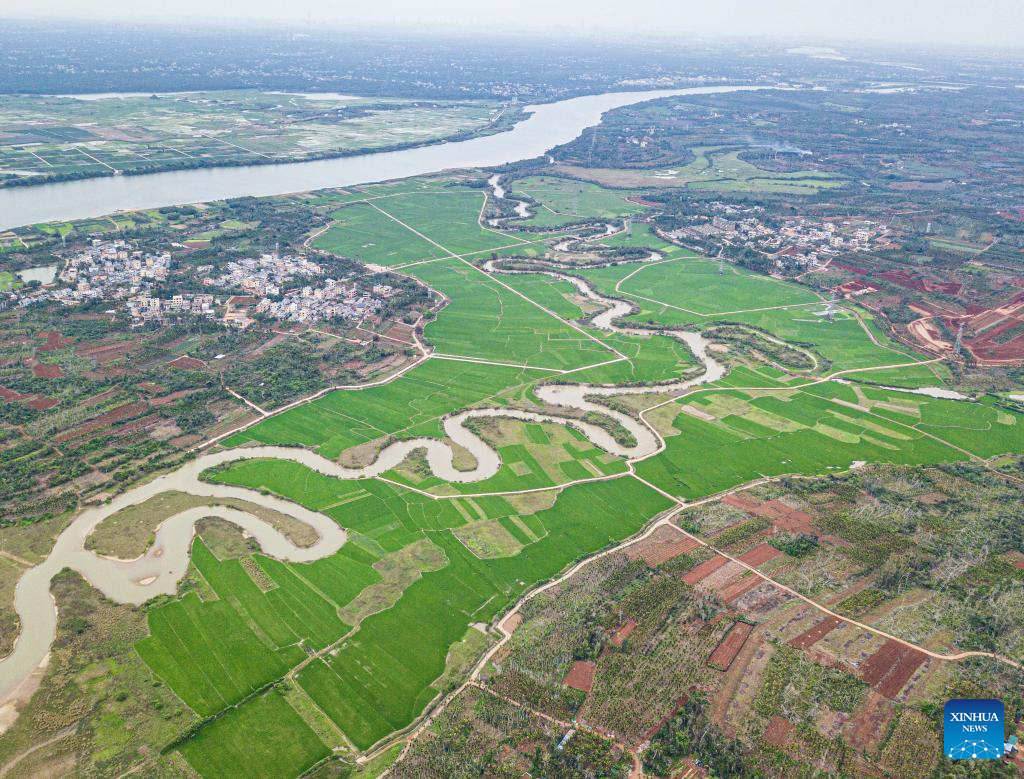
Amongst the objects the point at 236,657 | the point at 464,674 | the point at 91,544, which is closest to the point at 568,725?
the point at 464,674

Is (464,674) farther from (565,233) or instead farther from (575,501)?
(565,233)

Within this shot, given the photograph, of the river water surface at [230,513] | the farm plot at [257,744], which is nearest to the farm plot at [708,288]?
the river water surface at [230,513]

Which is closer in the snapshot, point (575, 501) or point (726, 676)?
point (726, 676)

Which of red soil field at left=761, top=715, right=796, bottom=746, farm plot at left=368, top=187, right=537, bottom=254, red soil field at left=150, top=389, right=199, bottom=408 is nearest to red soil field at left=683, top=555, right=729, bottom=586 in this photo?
red soil field at left=761, top=715, right=796, bottom=746

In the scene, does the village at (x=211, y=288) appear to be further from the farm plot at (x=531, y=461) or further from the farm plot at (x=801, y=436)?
the farm plot at (x=801, y=436)

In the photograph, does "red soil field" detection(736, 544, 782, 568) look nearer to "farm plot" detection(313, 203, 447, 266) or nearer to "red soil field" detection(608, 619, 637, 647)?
"red soil field" detection(608, 619, 637, 647)

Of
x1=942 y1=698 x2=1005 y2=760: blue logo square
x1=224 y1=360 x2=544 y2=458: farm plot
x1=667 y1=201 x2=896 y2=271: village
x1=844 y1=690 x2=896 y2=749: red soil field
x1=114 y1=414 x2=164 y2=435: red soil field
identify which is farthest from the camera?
x1=667 y1=201 x2=896 y2=271: village

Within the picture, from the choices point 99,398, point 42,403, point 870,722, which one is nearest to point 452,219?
point 99,398
